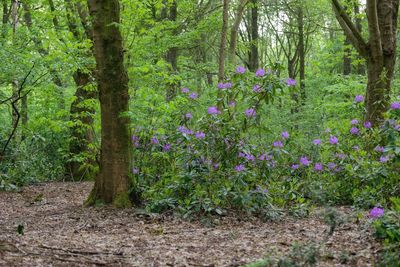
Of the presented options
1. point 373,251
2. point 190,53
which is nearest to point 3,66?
point 373,251

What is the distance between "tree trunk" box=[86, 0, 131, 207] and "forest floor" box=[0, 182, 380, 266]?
0.34m

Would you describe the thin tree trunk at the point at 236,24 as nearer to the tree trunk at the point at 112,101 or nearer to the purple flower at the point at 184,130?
the tree trunk at the point at 112,101

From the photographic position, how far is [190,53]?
20344 millimetres

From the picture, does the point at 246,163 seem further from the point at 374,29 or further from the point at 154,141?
the point at 374,29

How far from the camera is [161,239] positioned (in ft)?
14.7

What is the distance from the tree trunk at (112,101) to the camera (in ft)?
19.5

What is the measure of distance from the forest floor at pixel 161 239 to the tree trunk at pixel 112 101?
1.13 ft

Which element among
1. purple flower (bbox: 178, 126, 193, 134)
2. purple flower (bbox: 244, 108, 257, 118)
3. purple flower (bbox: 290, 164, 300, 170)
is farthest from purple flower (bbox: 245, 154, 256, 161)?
purple flower (bbox: 290, 164, 300, 170)

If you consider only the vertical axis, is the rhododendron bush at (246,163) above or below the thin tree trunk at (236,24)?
below

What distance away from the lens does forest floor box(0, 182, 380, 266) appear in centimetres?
351

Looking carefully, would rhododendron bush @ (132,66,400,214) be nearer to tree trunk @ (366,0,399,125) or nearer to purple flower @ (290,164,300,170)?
purple flower @ (290,164,300,170)

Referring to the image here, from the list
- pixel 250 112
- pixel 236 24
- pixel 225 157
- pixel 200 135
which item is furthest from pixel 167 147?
pixel 236 24

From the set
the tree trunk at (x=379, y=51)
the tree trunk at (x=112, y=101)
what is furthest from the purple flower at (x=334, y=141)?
the tree trunk at (x=112, y=101)

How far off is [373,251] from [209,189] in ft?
8.22
